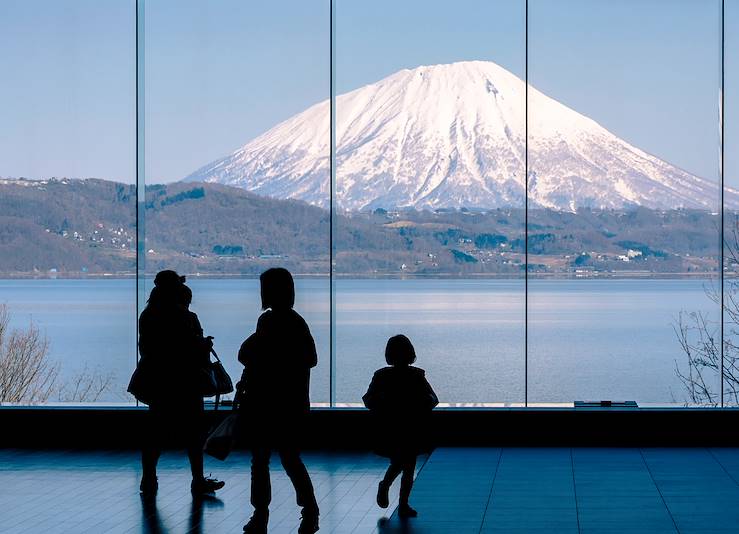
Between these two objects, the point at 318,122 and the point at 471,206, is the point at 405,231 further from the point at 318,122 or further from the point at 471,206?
the point at 318,122

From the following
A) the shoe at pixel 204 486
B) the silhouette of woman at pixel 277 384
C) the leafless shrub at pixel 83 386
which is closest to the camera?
the silhouette of woman at pixel 277 384

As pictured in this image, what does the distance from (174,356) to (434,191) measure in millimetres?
20887

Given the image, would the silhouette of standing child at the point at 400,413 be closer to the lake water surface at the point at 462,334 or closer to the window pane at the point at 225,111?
the lake water surface at the point at 462,334

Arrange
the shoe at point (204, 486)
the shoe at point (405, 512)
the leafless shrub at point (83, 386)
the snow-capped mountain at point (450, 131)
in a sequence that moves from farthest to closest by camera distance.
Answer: the leafless shrub at point (83, 386)
the snow-capped mountain at point (450, 131)
the shoe at point (204, 486)
the shoe at point (405, 512)

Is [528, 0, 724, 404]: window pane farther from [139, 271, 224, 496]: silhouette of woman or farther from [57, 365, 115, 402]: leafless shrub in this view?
[57, 365, 115, 402]: leafless shrub

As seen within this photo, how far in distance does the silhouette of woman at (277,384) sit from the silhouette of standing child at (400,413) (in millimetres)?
681

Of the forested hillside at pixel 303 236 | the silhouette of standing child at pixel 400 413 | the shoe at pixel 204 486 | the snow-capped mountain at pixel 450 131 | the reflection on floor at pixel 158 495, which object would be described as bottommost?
the reflection on floor at pixel 158 495

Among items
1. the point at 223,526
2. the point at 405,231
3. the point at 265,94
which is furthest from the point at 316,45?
the point at 223,526

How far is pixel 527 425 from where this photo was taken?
25.5 feet

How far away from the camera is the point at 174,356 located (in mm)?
5852

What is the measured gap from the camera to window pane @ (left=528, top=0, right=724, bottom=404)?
28.2 m

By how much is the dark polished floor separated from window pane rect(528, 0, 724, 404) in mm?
8854

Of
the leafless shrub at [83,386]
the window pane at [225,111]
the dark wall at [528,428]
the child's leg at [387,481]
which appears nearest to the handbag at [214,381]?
the child's leg at [387,481]

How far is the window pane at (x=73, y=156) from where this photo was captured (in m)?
50.8
